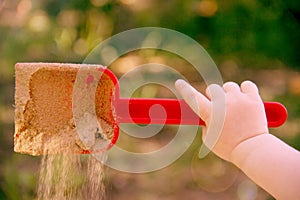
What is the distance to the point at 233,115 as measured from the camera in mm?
701

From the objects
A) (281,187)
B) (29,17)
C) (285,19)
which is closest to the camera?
(281,187)

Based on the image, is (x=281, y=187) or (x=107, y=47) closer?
(x=281, y=187)

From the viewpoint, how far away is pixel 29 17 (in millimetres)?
1317

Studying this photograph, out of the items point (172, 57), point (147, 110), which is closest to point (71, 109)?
point (147, 110)

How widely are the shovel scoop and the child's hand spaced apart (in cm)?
3

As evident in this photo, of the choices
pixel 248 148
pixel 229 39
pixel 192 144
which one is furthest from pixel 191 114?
pixel 229 39

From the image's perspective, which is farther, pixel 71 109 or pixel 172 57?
pixel 172 57

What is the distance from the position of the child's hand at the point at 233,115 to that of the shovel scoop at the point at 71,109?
0.03m

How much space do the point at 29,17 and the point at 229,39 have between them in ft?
1.37

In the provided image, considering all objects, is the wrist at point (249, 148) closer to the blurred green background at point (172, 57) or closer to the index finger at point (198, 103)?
the index finger at point (198, 103)

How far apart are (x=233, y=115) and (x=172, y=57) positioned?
71 centimetres

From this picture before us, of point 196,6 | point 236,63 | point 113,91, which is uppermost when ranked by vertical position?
point 113,91

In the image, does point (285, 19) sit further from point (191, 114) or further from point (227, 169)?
point (191, 114)

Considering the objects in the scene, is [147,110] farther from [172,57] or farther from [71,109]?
[172,57]
